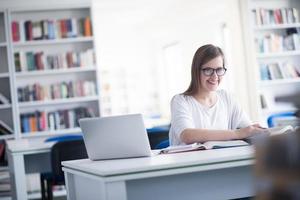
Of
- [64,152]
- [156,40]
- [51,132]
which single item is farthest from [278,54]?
[156,40]

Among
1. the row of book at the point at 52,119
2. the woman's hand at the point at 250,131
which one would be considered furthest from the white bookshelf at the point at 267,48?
the woman's hand at the point at 250,131

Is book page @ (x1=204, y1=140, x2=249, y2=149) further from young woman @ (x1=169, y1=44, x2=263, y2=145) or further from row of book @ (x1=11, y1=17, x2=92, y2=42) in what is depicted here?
row of book @ (x1=11, y1=17, x2=92, y2=42)

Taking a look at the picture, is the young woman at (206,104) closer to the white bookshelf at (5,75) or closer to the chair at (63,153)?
the chair at (63,153)

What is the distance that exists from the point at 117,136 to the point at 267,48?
15.4 ft

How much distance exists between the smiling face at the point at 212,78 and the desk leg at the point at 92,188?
3.16ft

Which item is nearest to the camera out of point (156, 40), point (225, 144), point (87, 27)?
point (225, 144)

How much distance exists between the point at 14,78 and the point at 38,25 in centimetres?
72

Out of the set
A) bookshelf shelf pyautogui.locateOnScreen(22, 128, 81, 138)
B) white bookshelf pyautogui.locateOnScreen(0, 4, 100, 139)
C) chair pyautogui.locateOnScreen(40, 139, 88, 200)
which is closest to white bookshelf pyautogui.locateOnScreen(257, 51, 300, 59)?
white bookshelf pyautogui.locateOnScreen(0, 4, 100, 139)

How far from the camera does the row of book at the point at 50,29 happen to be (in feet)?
20.7

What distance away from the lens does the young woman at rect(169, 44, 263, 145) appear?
281cm

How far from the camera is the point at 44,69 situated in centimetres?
632

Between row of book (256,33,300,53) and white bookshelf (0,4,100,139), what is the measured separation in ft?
6.88

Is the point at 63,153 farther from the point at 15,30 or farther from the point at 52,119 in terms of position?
the point at 15,30

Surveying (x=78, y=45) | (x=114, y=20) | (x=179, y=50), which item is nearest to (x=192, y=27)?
(x=179, y=50)
